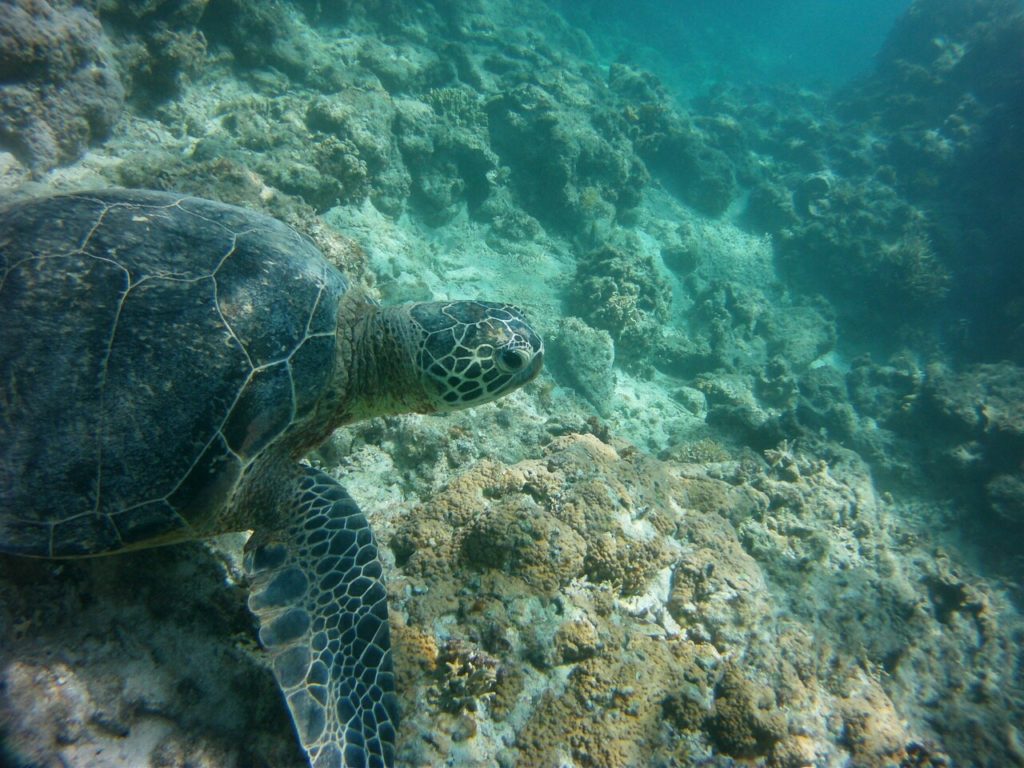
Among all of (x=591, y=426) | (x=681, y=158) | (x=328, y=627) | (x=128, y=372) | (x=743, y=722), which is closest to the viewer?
(x=128, y=372)

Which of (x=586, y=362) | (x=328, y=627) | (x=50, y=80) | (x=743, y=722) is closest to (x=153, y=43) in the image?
(x=50, y=80)

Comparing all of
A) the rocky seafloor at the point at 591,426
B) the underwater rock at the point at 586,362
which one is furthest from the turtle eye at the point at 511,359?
the underwater rock at the point at 586,362

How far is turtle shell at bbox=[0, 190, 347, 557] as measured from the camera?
6.07ft

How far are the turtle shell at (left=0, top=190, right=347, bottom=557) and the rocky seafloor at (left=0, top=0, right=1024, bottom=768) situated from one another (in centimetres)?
33

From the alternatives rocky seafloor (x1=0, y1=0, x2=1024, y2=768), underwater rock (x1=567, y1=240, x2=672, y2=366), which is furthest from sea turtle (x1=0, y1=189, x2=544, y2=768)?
underwater rock (x1=567, y1=240, x2=672, y2=366)

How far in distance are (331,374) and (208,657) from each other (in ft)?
4.75

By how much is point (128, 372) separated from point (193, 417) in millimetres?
310

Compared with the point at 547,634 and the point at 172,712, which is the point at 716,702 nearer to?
the point at 547,634

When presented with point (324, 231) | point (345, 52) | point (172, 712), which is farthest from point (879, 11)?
point (172, 712)

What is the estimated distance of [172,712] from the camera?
5.86ft

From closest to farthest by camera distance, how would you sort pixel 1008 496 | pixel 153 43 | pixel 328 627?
pixel 328 627 < pixel 153 43 < pixel 1008 496

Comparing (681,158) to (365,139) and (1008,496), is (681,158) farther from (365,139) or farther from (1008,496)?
(1008,496)

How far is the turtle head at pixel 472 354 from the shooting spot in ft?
9.34

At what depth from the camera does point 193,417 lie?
6.74 feet
